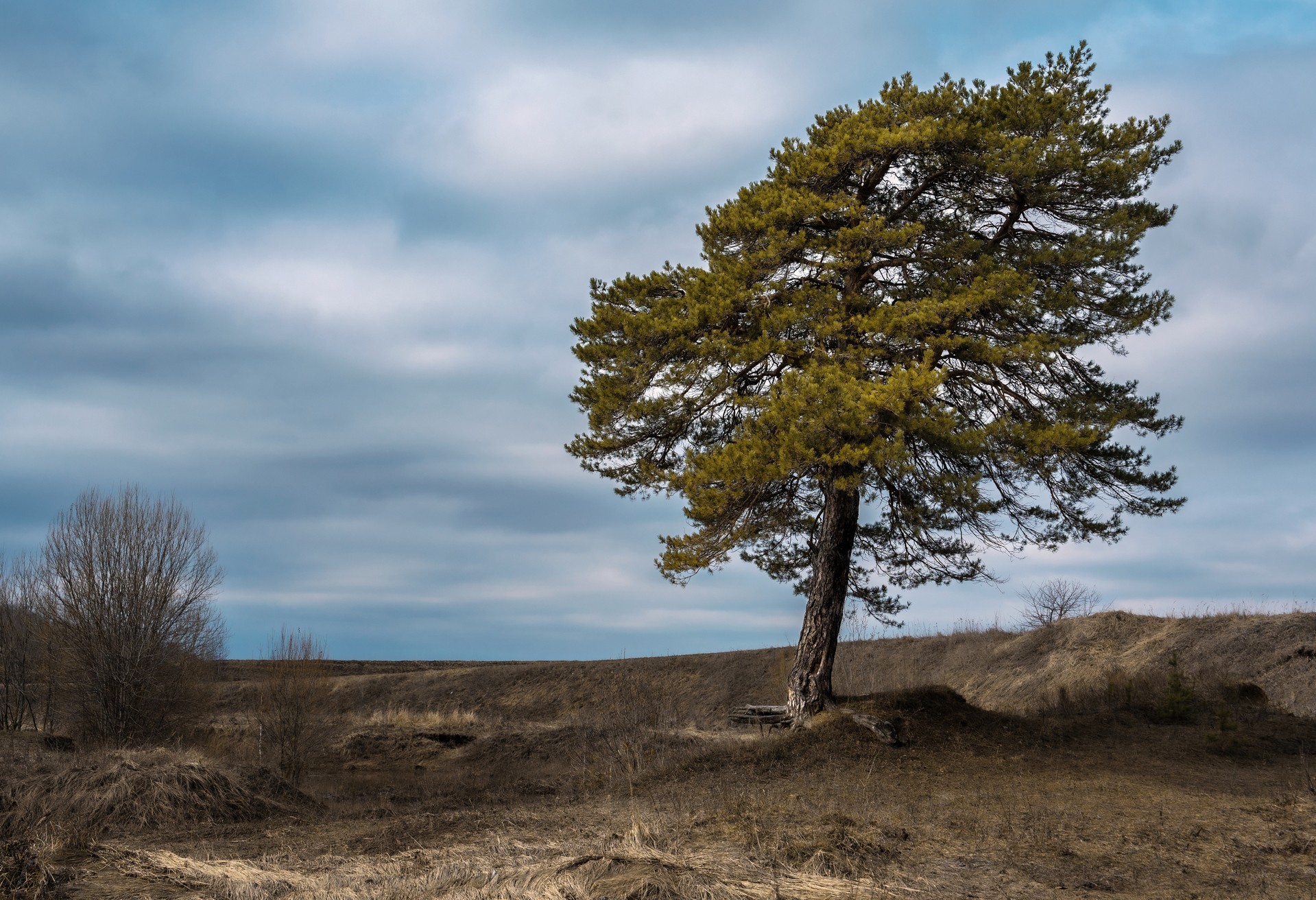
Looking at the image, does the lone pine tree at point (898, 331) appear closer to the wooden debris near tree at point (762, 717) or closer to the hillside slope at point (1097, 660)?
the wooden debris near tree at point (762, 717)

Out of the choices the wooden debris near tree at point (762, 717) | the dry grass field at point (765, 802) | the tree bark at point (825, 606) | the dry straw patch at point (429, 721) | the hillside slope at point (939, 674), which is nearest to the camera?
the dry grass field at point (765, 802)

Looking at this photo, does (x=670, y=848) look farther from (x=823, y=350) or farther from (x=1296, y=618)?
(x=1296, y=618)

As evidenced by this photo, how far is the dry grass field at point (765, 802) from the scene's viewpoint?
7.16m

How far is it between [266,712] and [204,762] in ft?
21.1

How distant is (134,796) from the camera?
11508 mm

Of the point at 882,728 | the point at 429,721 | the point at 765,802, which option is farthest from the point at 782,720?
the point at 429,721

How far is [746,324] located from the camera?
15078 mm

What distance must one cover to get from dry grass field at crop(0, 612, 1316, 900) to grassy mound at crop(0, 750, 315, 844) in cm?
3

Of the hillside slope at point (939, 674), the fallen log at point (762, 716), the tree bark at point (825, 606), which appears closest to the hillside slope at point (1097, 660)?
the hillside slope at point (939, 674)

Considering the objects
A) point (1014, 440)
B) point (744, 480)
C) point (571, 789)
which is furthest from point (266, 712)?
point (1014, 440)

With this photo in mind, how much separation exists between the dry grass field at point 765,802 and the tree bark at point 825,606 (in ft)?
1.92

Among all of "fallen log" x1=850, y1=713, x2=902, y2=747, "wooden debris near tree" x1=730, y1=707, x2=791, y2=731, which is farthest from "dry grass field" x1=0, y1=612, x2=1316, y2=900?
"wooden debris near tree" x1=730, y1=707, x2=791, y2=731

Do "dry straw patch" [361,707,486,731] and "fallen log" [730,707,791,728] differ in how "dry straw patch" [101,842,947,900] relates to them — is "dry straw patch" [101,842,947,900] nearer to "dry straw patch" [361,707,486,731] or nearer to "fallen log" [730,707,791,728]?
"fallen log" [730,707,791,728]

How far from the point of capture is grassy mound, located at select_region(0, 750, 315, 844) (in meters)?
11.0
